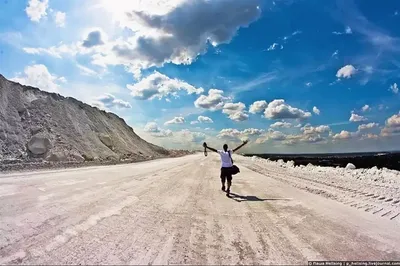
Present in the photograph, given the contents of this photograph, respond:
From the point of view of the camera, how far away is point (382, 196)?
12.8m

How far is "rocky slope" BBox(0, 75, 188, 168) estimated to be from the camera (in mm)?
31875

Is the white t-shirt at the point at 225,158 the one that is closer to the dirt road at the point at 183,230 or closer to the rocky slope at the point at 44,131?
the dirt road at the point at 183,230

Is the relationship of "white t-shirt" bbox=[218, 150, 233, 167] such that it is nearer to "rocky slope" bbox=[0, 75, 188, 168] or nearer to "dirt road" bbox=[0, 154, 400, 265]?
"dirt road" bbox=[0, 154, 400, 265]

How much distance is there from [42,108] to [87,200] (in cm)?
3669

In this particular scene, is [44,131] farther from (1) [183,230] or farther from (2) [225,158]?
(1) [183,230]

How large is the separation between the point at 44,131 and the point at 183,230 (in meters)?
34.5

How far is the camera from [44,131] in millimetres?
36969

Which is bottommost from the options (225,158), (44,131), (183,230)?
(183,230)

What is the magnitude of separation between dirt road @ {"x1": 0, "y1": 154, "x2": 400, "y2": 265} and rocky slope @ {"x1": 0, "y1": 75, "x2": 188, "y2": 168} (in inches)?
755

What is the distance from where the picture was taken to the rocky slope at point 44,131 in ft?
105

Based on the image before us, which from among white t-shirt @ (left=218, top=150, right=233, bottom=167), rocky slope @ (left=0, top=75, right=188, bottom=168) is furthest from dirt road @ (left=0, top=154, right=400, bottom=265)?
rocky slope @ (left=0, top=75, right=188, bottom=168)

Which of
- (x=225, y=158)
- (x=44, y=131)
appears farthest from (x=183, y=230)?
(x=44, y=131)

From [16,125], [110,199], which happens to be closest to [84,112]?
[16,125]

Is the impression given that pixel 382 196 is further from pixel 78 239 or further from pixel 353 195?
pixel 78 239
